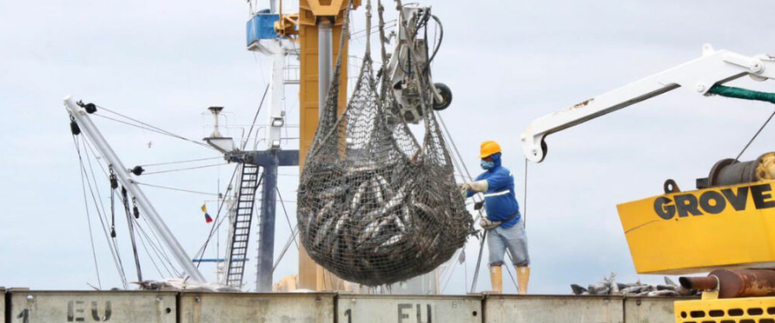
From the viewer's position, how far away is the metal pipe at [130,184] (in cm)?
2450

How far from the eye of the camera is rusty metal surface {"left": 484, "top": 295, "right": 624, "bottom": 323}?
10.6 m

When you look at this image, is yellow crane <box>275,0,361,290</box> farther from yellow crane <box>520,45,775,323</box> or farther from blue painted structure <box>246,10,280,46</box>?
blue painted structure <box>246,10,280,46</box>

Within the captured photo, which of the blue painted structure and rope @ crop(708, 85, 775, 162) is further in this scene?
the blue painted structure

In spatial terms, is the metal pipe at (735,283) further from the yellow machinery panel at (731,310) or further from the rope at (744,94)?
the rope at (744,94)

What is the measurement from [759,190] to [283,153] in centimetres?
2288

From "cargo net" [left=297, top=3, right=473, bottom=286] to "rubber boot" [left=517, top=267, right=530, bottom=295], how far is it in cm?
133

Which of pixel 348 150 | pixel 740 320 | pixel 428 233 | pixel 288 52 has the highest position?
pixel 288 52

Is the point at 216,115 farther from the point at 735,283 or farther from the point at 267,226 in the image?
the point at 735,283

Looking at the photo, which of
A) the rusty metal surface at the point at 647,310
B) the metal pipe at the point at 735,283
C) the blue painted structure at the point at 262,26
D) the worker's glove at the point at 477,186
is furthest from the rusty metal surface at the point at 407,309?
the blue painted structure at the point at 262,26

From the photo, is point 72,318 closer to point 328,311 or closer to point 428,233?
point 328,311

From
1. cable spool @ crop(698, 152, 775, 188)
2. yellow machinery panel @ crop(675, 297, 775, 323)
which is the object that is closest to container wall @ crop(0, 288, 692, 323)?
yellow machinery panel @ crop(675, 297, 775, 323)

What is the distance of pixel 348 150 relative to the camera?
11.1 metres

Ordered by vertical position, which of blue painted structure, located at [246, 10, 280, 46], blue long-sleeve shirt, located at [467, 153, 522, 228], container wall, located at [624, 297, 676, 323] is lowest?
container wall, located at [624, 297, 676, 323]

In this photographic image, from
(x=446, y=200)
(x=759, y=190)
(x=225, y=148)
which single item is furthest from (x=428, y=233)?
(x=225, y=148)
